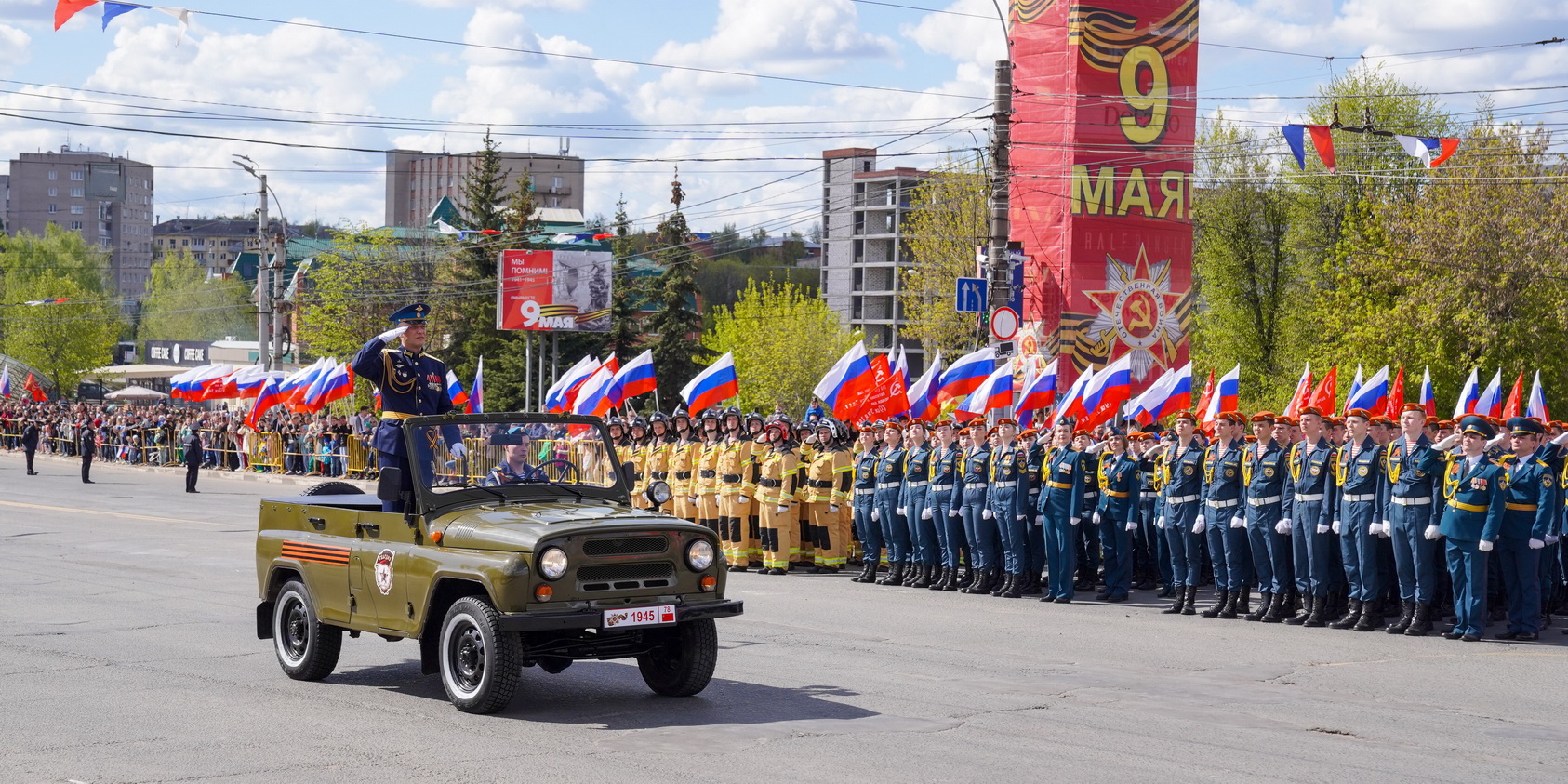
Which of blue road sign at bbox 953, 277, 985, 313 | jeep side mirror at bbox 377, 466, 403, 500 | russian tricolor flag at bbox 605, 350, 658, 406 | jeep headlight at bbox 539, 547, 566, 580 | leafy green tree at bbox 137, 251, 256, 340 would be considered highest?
leafy green tree at bbox 137, 251, 256, 340

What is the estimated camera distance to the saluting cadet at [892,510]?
17609 millimetres

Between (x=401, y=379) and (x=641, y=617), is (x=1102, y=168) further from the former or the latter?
(x=641, y=617)

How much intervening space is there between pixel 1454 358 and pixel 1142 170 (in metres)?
9.83

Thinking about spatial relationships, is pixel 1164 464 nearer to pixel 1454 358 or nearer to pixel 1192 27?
pixel 1454 358

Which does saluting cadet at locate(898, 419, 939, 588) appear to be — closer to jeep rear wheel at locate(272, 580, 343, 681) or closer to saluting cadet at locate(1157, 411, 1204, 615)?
saluting cadet at locate(1157, 411, 1204, 615)

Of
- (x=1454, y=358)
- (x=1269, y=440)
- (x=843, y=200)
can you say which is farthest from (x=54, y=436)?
→ (x=843, y=200)

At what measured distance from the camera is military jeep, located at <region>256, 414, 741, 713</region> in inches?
338

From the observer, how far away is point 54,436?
54438mm

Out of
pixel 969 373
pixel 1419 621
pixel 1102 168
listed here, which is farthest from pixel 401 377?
pixel 1102 168

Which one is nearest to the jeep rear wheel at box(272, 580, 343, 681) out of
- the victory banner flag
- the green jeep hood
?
the green jeep hood

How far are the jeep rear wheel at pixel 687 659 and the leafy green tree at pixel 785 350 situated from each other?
58.2m

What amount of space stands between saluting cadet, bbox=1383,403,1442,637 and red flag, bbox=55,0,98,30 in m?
15.3

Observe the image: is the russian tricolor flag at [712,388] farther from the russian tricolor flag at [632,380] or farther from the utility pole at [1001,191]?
the utility pole at [1001,191]

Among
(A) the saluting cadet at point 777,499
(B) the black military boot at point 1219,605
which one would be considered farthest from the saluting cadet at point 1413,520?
(A) the saluting cadet at point 777,499
